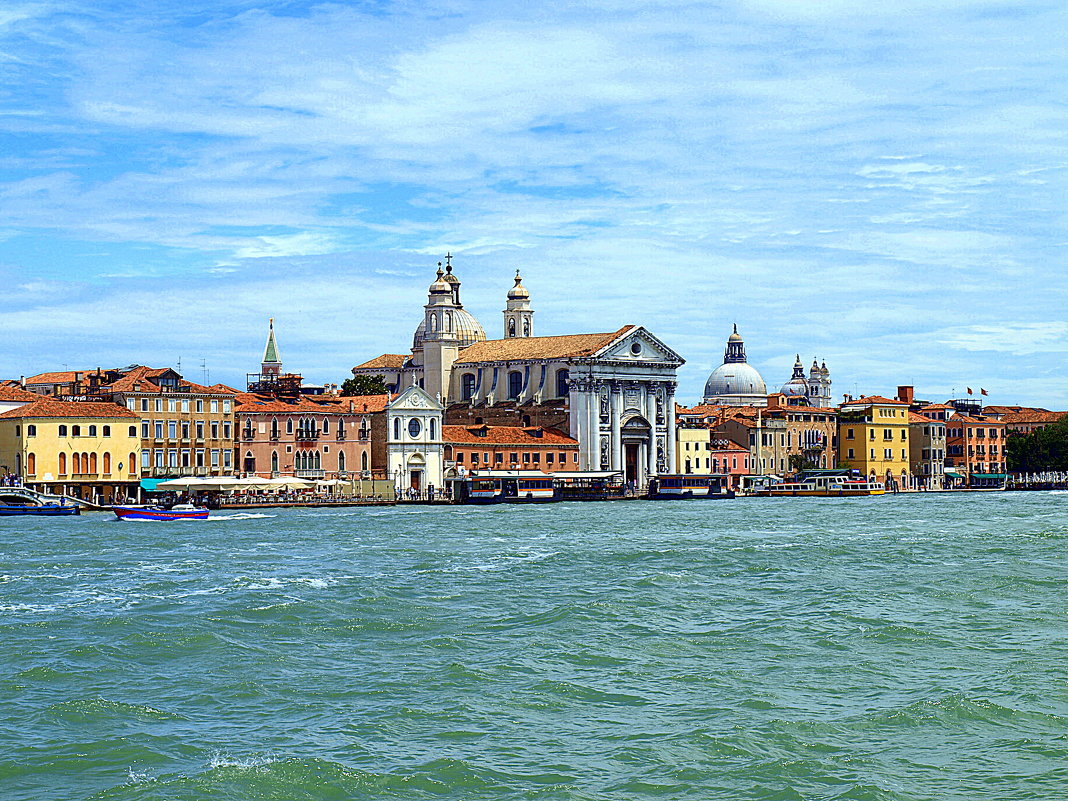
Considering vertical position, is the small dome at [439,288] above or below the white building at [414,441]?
above

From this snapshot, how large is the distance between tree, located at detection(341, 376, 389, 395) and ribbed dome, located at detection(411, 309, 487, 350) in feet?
9.67

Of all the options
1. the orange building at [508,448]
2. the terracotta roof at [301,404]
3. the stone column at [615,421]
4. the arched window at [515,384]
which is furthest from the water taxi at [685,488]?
the terracotta roof at [301,404]

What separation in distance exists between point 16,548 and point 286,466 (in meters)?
30.6

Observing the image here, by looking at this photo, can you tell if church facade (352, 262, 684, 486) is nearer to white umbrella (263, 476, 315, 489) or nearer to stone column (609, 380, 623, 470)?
stone column (609, 380, 623, 470)

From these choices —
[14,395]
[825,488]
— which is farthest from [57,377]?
[825,488]

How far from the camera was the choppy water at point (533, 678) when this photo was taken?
11445 millimetres

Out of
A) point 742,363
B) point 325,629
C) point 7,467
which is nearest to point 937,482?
point 742,363

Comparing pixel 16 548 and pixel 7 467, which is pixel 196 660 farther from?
pixel 7 467

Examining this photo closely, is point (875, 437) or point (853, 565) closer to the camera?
point (853, 565)

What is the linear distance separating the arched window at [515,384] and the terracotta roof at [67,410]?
2390cm

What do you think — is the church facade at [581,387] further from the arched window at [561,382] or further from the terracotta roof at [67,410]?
the terracotta roof at [67,410]

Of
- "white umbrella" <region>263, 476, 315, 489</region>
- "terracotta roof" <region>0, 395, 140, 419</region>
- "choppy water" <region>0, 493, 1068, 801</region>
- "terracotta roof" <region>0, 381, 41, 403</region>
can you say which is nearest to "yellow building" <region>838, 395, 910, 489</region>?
"white umbrella" <region>263, 476, 315, 489</region>

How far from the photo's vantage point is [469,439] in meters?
69.7

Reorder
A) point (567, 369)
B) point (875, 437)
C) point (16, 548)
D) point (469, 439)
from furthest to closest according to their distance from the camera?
point (875, 437) → point (567, 369) → point (469, 439) → point (16, 548)
